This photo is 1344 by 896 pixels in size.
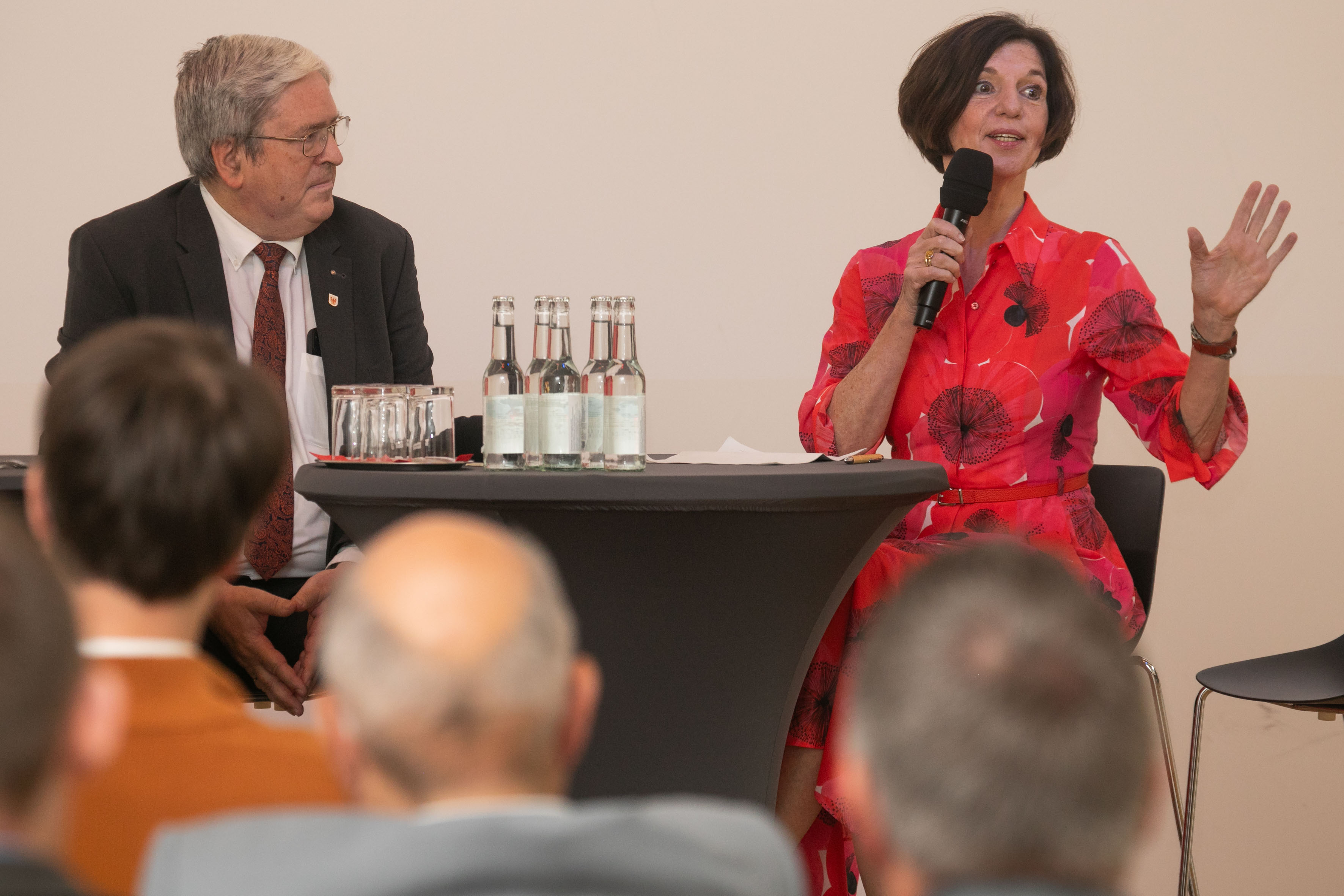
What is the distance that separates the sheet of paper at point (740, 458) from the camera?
180 centimetres

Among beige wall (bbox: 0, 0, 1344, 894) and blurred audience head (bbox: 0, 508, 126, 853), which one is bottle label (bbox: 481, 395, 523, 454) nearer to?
blurred audience head (bbox: 0, 508, 126, 853)

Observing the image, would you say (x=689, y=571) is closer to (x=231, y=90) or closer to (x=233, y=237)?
(x=233, y=237)

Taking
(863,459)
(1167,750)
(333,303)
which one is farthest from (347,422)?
(1167,750)

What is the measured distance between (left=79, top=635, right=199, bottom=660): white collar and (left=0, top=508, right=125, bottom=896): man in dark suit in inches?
7.7

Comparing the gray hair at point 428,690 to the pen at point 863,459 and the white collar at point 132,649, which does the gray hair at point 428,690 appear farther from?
the pen at point 863,459

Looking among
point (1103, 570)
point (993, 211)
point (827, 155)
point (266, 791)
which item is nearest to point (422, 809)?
point (266, 791)

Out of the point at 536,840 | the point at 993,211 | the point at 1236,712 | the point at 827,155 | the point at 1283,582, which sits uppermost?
the point at 827,155

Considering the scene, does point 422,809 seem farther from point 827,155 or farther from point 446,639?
point 827,155

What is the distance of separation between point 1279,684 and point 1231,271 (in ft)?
2.42

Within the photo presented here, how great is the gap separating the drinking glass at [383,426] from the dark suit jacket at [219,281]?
37 cm

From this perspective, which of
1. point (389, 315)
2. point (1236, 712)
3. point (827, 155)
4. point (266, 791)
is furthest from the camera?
point (827, 155)

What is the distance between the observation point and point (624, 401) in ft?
5.59

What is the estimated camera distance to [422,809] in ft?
2.29

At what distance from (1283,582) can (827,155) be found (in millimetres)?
1771
